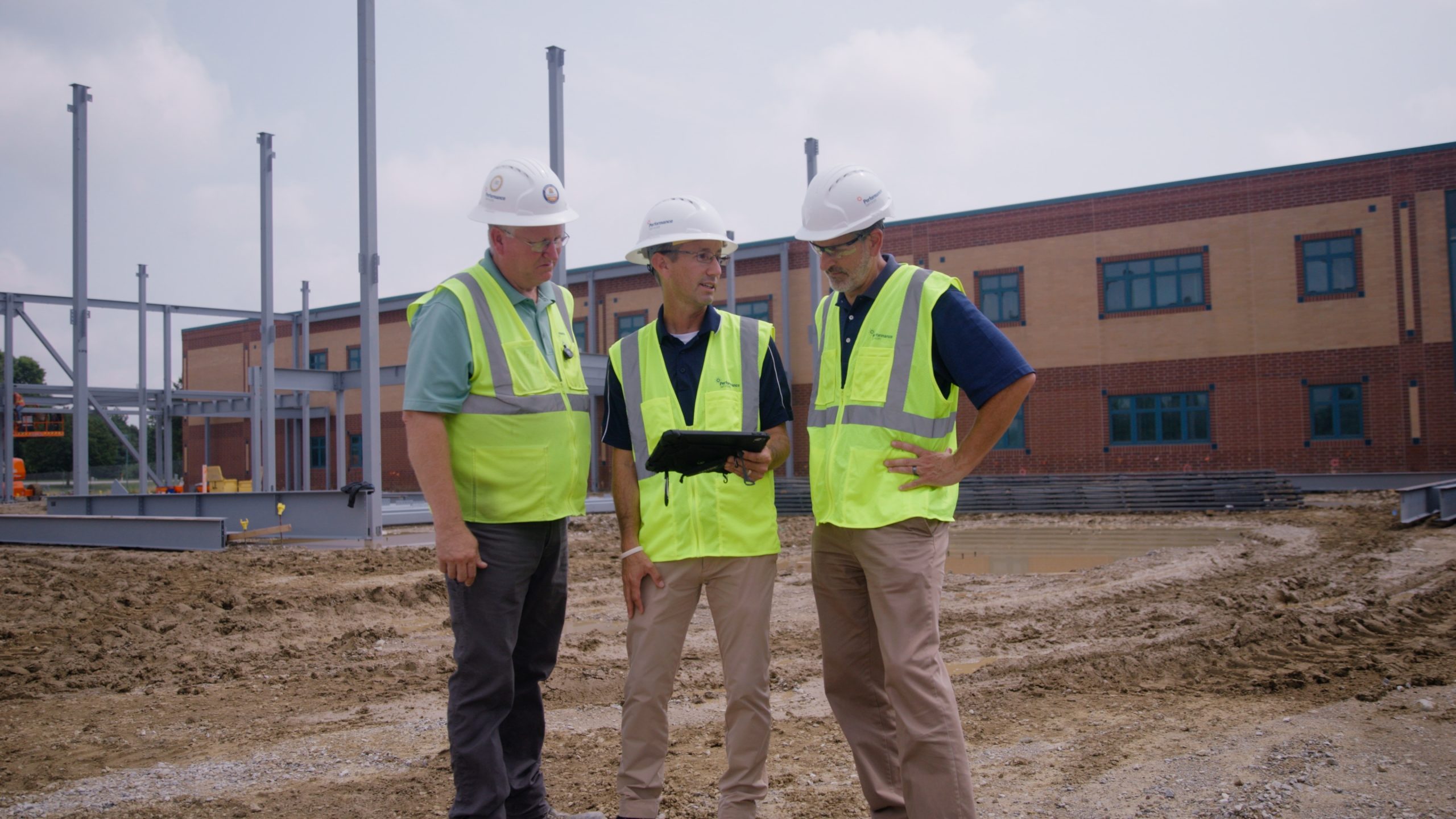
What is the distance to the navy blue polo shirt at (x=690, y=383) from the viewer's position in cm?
332

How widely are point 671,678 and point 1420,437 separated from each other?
24.5 m

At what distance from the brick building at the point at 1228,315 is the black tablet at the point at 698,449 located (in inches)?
760

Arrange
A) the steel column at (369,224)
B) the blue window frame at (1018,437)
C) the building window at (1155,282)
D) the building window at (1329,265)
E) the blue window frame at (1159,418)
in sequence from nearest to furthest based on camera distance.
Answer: the steel column at (369,224)
the building window at (1329,265)
the blue window frame at (1159,418)
the building window at (1155,282)
the blue window frame at (1018,437)

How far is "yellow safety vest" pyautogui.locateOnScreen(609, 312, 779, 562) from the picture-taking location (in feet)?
10.4

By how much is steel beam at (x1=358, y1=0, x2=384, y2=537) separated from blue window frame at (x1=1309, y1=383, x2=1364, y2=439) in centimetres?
2082

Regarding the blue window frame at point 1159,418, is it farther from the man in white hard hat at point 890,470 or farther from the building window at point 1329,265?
the man in white hard hat at point 890,470

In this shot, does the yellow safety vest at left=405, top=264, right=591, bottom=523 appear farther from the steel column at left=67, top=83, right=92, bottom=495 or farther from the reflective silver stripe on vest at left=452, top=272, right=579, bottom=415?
the steel column at left=67, top=83, right=92, bottom=495

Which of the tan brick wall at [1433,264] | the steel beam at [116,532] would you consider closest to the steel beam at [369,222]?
the steel beam at [116,532]

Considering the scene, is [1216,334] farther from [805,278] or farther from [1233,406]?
[805,278]

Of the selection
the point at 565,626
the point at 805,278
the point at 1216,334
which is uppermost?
the point at 805,278

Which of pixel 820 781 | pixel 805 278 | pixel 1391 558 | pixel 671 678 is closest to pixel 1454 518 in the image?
pixel 1391 558

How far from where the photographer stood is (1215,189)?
78.8 feet

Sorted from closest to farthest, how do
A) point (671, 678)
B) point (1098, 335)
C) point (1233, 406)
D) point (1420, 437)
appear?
point (671, 678), point (1420, 437), point (1233, 406), point (1098, 335)

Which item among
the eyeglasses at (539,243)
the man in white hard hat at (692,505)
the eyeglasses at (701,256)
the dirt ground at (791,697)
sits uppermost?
the eyeglasses at (539,243)
